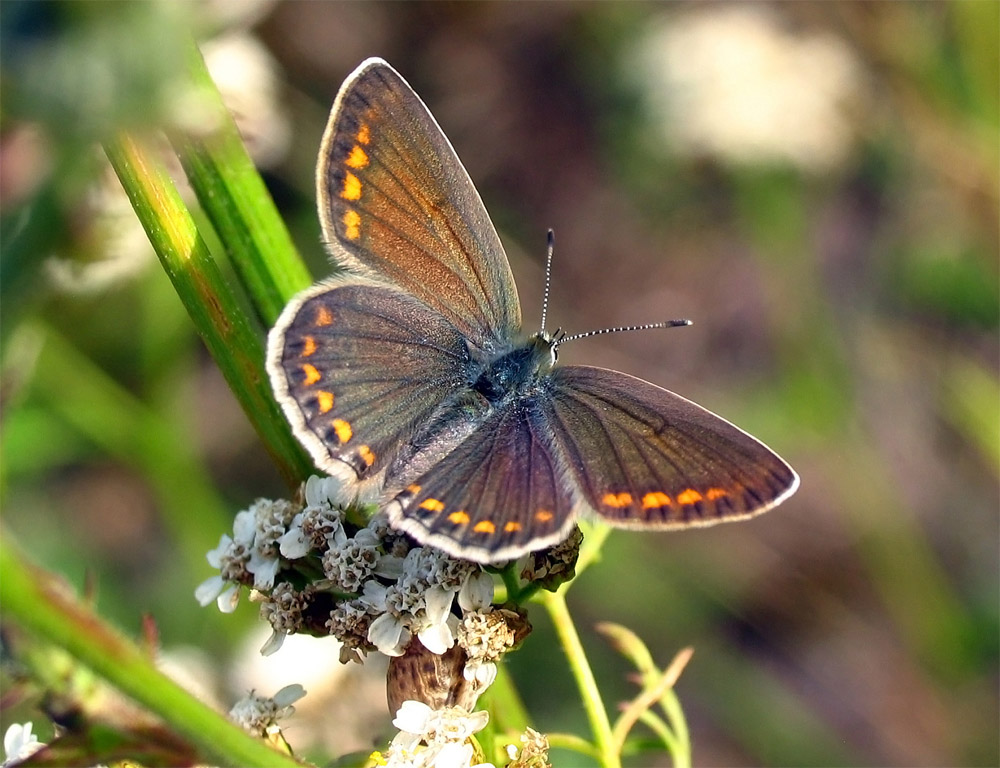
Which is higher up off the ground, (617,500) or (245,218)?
(245,218)

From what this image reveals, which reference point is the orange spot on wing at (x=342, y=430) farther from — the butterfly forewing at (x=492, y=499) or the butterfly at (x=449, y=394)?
the butterfly forewing at (x=492, y=499)

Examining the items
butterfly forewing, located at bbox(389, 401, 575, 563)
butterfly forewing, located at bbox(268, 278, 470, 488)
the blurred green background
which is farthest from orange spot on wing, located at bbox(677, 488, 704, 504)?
the blurred green background

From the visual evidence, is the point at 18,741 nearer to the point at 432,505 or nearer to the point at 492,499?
the point at 432,505

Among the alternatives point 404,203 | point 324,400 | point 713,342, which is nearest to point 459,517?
point 324,400

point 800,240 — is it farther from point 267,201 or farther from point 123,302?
point 267,201

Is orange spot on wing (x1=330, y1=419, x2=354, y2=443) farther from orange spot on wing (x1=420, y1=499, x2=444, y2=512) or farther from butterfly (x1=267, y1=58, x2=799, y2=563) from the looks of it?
orange spot on wing (x1=420, y1=499, x2=444, y2=512)

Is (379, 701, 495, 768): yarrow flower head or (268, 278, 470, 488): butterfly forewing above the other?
(268, 278, 470, 488): butterfly forewing
